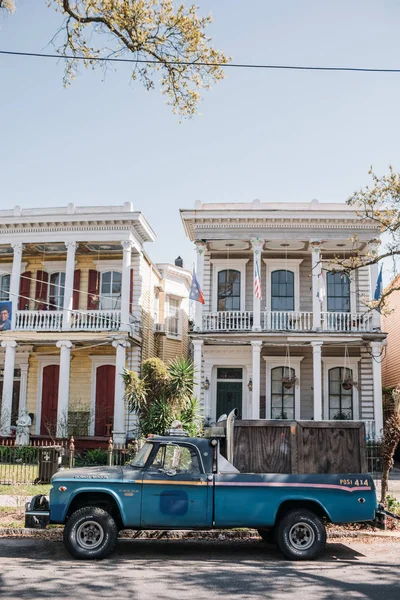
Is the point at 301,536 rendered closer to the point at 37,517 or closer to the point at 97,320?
the point at 37,517

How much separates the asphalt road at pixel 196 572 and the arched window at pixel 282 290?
1403 centimetres

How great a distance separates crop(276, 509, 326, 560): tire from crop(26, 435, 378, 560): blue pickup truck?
0.01 meters

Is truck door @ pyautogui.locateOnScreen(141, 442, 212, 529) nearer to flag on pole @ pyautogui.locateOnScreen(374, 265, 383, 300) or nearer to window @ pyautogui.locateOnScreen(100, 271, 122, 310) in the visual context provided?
flag on pole @ pyautogui.locateOnScreen(374, 265, 383, 300)

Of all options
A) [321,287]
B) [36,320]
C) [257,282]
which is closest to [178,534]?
[257,282]

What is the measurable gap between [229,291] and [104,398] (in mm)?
6404

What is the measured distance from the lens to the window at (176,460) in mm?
9023

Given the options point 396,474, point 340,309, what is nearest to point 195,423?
point 396,474

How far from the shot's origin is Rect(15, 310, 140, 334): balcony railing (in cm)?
2284

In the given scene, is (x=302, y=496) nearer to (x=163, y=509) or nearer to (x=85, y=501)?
(x=163, y=509)

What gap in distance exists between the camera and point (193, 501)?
348 inches

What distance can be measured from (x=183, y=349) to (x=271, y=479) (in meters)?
20.8

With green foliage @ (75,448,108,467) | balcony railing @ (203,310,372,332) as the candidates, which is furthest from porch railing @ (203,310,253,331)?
green foliage @ (75,448,108,467)

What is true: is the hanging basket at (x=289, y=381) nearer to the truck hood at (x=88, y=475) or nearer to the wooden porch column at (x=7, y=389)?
the wooden porch column at (x=7, y=389)

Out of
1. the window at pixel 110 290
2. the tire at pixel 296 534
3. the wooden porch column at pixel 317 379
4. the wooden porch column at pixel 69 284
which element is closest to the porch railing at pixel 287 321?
the wooden porch column at pixel 317 379
